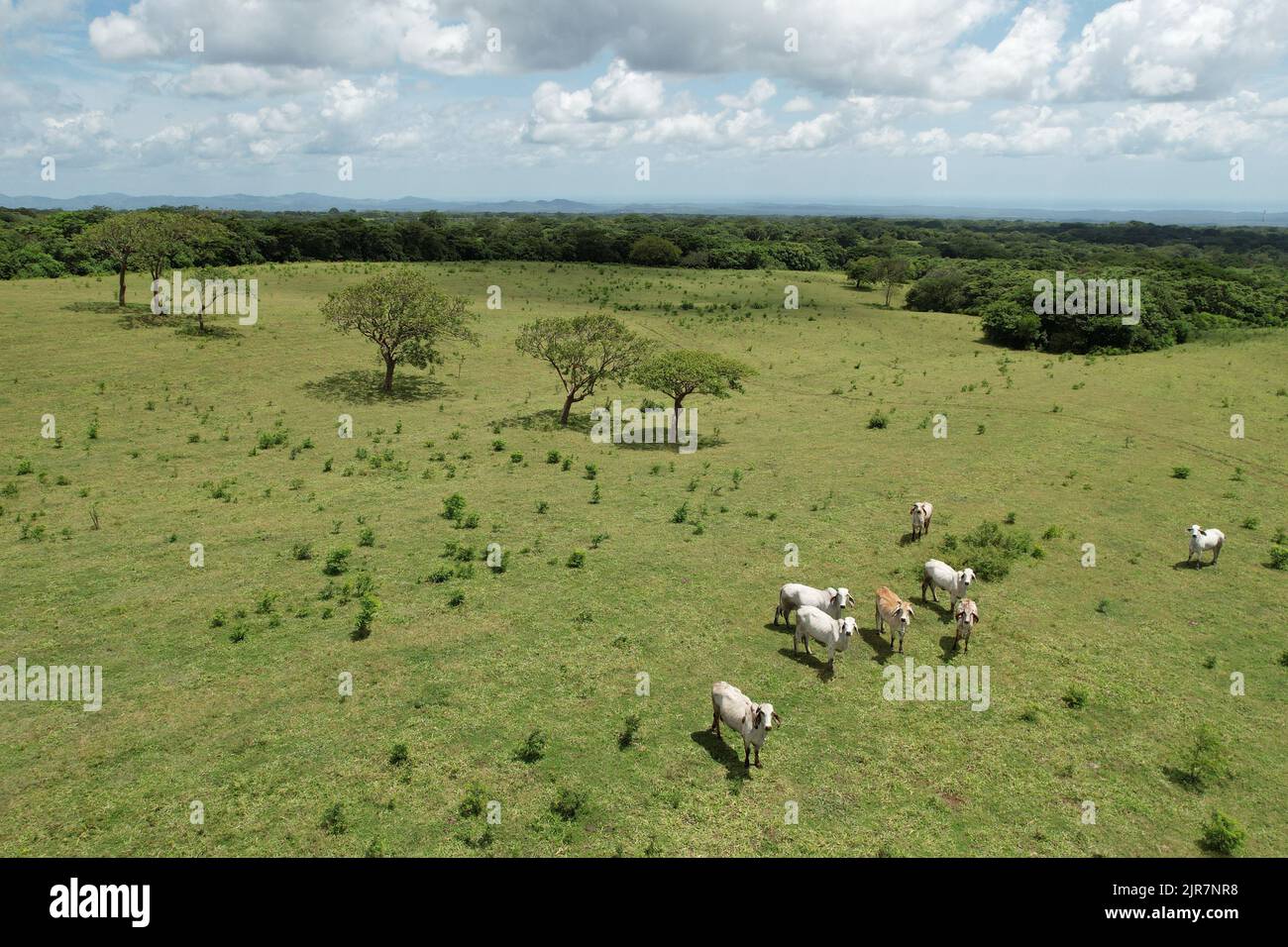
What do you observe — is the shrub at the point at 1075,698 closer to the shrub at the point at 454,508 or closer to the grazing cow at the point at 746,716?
the grazing cow at the point at 746,716

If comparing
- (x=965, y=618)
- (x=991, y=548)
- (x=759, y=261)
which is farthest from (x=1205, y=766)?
(x=759, y=261)

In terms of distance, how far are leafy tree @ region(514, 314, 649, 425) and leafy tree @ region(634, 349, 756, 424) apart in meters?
2.24

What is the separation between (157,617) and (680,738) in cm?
1514

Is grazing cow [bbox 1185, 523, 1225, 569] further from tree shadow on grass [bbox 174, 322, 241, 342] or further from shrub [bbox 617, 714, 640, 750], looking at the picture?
tree shadow on grass [bbox 174, 322, 241, 342]

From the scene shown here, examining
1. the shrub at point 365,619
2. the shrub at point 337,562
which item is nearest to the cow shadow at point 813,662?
the shrub at point 365,619

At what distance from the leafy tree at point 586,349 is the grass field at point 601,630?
3590 millimetres

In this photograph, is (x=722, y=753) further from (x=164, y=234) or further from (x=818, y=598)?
(x=164, y=234)

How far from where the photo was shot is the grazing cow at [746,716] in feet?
47.6

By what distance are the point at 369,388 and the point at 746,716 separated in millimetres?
43588

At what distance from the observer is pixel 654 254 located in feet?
427

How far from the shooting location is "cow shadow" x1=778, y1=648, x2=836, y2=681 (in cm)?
1820

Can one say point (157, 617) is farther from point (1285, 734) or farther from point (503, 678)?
point (1285, 734)

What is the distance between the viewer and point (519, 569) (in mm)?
23719
